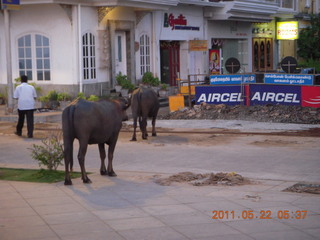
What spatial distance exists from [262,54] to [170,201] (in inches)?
1244

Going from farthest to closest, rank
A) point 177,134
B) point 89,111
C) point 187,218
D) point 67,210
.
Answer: point 177,134 → point 89,111 → point 67,210 → point 187,218

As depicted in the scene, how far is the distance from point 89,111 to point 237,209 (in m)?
3.26

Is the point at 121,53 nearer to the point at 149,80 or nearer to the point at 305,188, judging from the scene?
the point at 149,80

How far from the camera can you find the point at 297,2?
137 feet

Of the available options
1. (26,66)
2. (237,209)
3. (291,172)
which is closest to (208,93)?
(26,66)

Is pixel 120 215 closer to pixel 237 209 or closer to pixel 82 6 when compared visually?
pixel 237 209

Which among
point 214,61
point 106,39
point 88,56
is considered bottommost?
point 214,61

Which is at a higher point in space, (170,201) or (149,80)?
(149,80)

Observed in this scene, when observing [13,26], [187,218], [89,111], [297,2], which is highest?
[297,2]

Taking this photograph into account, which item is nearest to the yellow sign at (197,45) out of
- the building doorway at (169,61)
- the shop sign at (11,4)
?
the building doorway at (169,61)

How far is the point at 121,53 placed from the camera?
27.0 m

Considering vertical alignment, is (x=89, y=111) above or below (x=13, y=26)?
below
